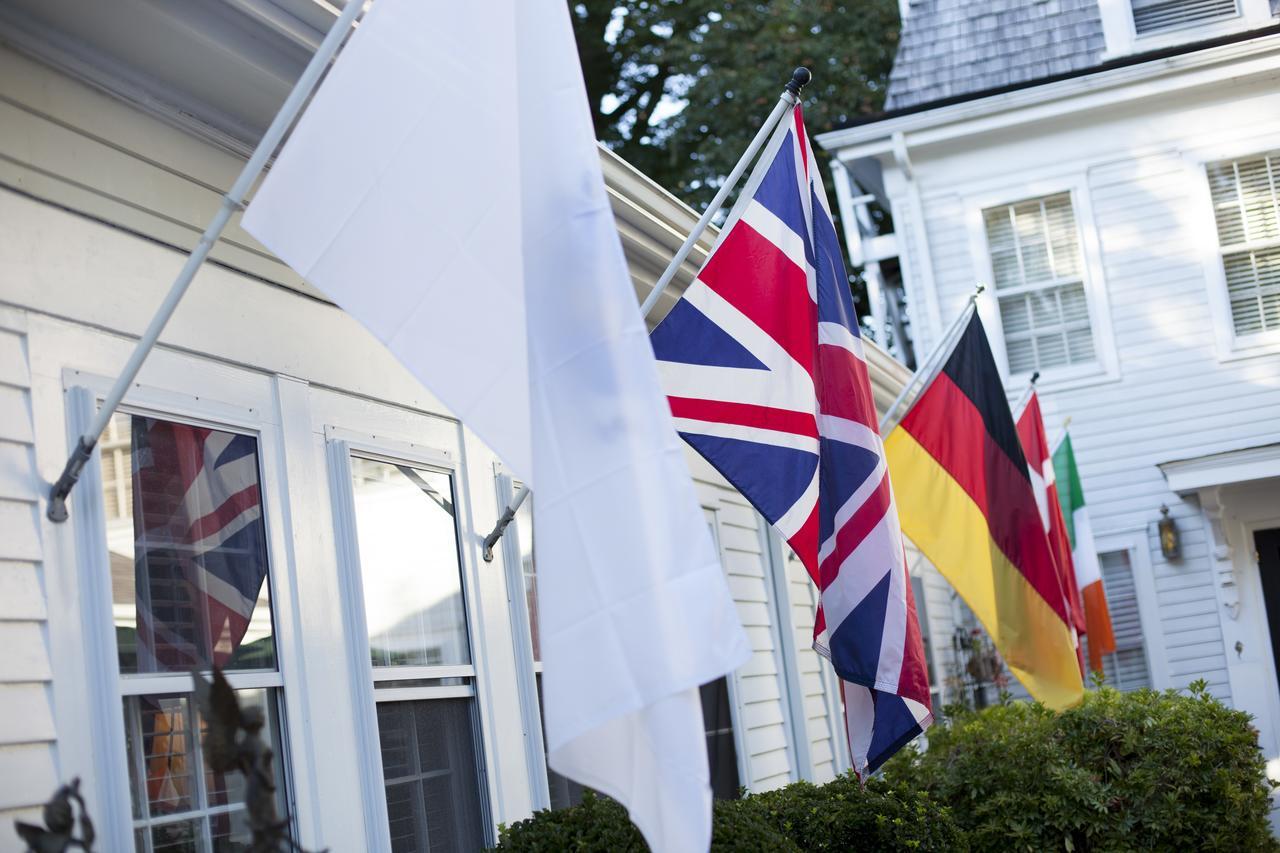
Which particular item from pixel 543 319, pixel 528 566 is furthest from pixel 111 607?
pixel 528 566

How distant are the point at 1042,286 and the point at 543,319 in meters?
11.5

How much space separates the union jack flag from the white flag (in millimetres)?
985

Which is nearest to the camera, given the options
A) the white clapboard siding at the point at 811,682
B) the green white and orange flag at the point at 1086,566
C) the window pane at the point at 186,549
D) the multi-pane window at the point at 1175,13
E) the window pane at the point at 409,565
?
the window pane at the point at 186,549

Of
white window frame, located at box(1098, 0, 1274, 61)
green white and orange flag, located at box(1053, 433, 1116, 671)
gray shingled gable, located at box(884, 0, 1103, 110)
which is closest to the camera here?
green white and orange flag, located at box(1053, 433, 1116, 671)

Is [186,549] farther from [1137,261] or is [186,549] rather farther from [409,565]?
[1137,261]

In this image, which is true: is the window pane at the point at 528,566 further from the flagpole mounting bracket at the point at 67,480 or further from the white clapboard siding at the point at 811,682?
the white clapboard siding at the point at 811,682

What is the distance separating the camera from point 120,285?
3.96 metres

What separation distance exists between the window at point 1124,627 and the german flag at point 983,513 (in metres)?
6.52

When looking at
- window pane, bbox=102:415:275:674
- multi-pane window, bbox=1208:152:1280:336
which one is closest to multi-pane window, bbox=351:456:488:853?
window pane, bbox=102:415:275:674

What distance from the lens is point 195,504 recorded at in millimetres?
4086

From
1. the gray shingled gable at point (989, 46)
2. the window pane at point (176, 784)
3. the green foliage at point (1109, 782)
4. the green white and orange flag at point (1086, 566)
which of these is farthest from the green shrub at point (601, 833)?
the gray shingled gable at point (989, 46)

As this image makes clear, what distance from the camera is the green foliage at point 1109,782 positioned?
795 centimetres

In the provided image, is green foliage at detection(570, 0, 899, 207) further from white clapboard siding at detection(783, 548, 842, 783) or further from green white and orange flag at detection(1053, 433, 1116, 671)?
white clapboard siding at detection(783, 548, 842, 783)

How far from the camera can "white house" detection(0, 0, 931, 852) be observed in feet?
11.6
